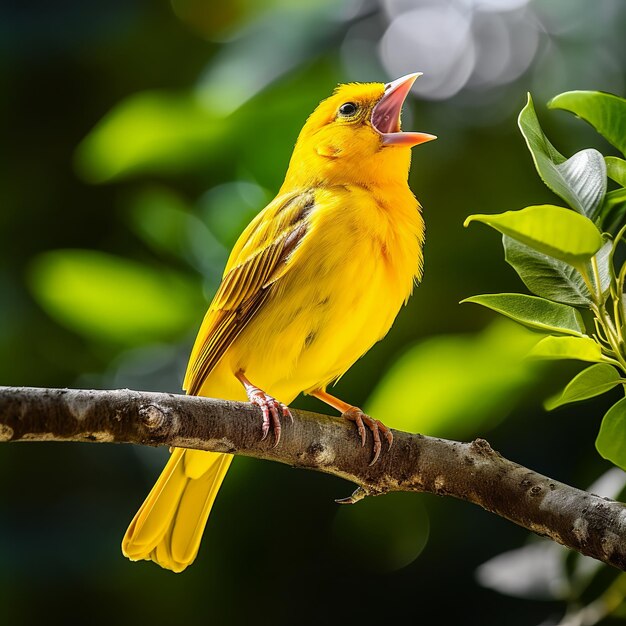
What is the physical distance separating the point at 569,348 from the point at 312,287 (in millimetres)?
999

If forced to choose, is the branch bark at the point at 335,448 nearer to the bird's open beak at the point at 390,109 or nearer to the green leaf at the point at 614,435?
the green leaf at the point at 614,435

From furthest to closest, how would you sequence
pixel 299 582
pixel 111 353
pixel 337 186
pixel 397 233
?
pixel 299 582, pixel 111 353, pixel 337 186, pixel 397 233

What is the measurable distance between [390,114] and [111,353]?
4.03 feet

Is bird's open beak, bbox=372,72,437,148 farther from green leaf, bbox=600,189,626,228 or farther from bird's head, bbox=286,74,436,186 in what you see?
green leaf, bbox=600,189,626,228

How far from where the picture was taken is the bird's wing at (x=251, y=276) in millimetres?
2398

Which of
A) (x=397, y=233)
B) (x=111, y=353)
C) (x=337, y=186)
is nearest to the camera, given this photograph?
(x=397, y=233)

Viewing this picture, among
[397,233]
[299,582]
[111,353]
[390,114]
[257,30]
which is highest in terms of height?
[257,30]

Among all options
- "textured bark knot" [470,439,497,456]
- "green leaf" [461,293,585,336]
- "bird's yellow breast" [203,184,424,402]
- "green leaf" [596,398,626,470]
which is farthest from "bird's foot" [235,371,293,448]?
"green leaf" [596,398,626,470]

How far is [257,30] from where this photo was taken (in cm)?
342

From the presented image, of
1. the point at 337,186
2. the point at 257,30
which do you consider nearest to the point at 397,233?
the point at 337,186

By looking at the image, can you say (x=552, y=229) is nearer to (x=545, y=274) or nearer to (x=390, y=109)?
(x=545, y=274)

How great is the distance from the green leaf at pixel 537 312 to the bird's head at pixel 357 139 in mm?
991

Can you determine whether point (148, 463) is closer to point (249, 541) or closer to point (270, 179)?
point (249, 541)

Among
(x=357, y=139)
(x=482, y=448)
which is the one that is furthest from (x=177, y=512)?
(x=357, y=139)
